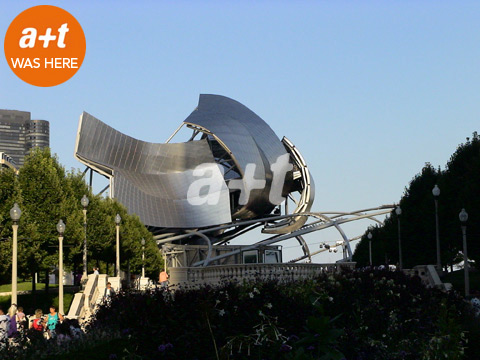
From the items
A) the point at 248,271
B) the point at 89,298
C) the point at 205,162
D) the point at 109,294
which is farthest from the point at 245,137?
the point at 109,294

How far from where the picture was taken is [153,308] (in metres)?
14.4

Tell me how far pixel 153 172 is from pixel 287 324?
93638 mm

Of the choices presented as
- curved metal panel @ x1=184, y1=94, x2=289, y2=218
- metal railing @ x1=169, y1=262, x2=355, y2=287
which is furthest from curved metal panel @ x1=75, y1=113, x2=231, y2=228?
metal railing @ x1=169, y1=262, x2=355, y2=287

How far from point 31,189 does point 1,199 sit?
3.51 m

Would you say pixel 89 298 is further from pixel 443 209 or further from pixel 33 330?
pixel 443 209

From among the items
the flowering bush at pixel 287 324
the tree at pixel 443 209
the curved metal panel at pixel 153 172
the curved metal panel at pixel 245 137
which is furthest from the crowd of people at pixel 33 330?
the curved metal panel at pixel 245 137

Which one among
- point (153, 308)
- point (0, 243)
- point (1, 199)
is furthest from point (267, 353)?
point (1, 199)

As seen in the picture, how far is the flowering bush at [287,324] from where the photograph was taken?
1362 cm

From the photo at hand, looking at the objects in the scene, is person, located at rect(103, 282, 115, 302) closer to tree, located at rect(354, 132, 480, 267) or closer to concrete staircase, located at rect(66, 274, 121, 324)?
concrete staircase, located at rect(66, 274, 121, 324)

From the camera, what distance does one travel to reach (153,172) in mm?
108250

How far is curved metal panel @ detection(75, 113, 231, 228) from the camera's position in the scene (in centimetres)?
9806

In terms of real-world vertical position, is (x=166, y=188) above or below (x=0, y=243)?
above

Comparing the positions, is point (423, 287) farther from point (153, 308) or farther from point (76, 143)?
point (76, 143)

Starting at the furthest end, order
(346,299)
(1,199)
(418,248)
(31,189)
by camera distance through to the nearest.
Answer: (418,248) → (31,189) → (1,199) → (346,299)
